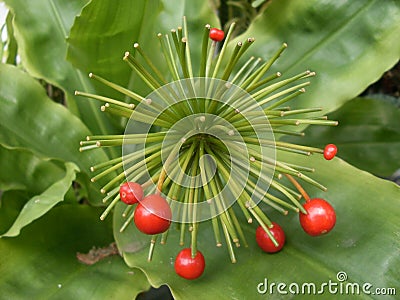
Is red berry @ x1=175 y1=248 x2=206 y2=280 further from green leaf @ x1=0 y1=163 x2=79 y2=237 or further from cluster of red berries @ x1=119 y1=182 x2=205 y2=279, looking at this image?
green leaf @ x1=0 y1=163 x2=79 y2=237

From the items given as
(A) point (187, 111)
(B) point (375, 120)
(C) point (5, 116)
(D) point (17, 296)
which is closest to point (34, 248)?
(D) point (17, 296)

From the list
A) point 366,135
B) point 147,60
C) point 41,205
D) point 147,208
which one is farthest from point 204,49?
point 366,135

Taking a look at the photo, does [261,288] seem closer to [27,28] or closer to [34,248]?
[34,248]

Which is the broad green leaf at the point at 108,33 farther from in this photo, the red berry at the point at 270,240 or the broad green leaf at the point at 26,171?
the red berry at the point at 270,240

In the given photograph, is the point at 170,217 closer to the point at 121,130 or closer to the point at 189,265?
the point at 189,265

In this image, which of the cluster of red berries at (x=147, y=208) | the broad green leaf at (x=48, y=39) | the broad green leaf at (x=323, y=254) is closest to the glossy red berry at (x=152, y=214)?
the cluster of red berries at (x=147, y=208)

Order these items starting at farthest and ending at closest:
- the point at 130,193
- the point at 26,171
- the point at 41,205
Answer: the point at 26,171
the point at 41,205
the point at 130,193
